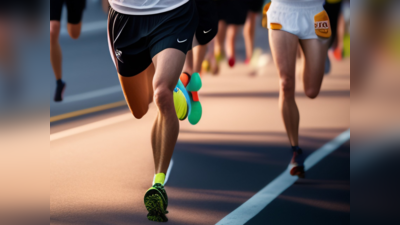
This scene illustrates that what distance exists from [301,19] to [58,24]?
127 inches

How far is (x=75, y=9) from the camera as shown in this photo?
267 inches

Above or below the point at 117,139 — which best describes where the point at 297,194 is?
above

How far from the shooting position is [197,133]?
6246 mm

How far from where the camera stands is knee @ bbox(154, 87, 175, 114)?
3.58 meters

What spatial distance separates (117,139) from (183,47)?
8.03 feet

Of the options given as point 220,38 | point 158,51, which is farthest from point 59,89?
point 158,51

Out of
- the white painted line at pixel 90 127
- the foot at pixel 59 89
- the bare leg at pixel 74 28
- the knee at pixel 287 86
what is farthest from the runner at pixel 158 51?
the foot at pixel 59 89

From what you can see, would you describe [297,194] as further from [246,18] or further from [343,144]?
[246,18]

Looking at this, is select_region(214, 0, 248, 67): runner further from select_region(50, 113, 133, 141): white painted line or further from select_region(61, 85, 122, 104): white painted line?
select_region(50, 113, 133, 141): white painted line

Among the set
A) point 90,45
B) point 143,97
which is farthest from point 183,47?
point 90,45

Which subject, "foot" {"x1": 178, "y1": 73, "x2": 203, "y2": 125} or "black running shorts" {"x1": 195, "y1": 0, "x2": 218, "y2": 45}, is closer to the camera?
"black running shorts" {"x1": 195, "y1": 0, "x2": 218, "y2": 45}

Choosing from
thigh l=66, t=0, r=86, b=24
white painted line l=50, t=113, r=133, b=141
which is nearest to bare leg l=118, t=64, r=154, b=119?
white painted line l=50, t=113, r=133, b=141

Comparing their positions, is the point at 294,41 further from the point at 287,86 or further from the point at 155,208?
the point at 155,208

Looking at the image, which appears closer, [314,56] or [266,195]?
[266,195]
